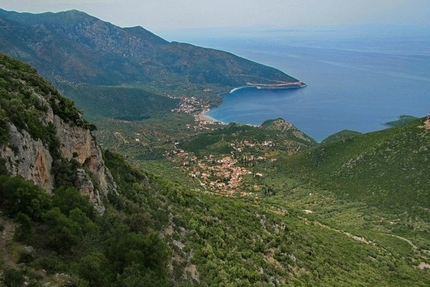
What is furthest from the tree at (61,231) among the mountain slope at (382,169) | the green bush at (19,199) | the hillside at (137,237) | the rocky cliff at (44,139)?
the mountain slope at (382,169)

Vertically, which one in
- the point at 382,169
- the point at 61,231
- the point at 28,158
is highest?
the point at 28,158

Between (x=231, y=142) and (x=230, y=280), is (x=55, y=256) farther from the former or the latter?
(x=231, y=142)

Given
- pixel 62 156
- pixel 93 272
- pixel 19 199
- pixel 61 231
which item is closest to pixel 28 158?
pixel 62 156

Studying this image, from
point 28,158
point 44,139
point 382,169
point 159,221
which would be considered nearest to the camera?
point 28,158

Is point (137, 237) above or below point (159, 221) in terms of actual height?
above

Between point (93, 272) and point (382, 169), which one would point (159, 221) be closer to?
point (93, 272)

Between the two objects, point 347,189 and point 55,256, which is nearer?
point 55,256

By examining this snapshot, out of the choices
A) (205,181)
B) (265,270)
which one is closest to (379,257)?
(265,270)

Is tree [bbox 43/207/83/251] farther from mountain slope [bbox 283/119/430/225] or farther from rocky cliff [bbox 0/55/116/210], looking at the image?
mountain slope [bbox 283/119/430/225]

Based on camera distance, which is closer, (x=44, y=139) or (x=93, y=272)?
(x=93, y=272)
